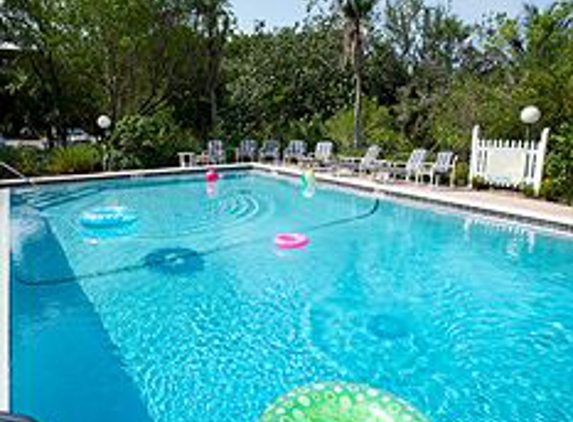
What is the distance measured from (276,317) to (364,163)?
335 inches

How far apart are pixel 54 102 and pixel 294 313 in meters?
15.6

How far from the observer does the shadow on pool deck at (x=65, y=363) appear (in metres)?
3.48

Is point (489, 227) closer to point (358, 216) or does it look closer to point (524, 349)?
point (358, 216)

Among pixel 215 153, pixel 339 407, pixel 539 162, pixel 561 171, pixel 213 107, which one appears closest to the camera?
pixel 339 407

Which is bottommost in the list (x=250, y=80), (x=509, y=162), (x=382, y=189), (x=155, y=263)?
(x=155, y=263)

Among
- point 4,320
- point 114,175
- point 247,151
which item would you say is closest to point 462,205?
point 4,320

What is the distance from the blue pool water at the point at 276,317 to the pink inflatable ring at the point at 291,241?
0.22 m

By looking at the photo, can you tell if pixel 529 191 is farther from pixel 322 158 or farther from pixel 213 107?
pixel 213 107

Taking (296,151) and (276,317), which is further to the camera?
(296,151)

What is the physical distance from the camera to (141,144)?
14.1 m

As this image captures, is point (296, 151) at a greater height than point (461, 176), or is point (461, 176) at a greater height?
point (296, 151)

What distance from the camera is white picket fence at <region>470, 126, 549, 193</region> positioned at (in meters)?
10.3

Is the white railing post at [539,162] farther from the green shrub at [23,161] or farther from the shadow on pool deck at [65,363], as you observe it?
the green shrub at [23,161]

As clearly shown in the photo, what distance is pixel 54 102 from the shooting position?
17125mm
